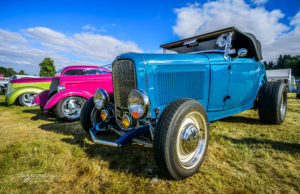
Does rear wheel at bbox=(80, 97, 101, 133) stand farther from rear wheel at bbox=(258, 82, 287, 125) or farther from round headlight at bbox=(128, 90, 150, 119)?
rear wheel at bbox=(258, 82, 287, 125)

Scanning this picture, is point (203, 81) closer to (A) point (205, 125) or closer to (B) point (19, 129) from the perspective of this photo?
(A) point (205, 125)

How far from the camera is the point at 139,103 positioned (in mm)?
1836

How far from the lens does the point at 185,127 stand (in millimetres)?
1810

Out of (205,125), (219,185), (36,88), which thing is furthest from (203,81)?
(36,88)

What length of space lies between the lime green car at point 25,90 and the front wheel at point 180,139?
24.9 ft

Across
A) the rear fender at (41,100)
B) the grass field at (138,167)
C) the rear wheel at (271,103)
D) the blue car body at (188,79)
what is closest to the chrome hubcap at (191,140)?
the grass field at (138,167)

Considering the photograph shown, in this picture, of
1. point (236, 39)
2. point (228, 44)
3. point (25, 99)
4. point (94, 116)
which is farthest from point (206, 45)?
point (25, 99)

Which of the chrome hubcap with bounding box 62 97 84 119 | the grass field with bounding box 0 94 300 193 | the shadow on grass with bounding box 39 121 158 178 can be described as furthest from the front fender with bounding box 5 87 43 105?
the shadow on grass with bounding box 39 121 158 178

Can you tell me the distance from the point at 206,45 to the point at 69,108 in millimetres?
3925

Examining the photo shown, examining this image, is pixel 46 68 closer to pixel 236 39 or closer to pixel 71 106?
pixel 71 106

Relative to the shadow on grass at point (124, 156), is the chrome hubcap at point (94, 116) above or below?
above

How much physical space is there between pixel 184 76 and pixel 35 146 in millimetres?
2626

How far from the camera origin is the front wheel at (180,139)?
1.49m

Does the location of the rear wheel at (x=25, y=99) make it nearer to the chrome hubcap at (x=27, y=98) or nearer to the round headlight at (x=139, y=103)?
the chrome hubcap at (x=27, y=98)
